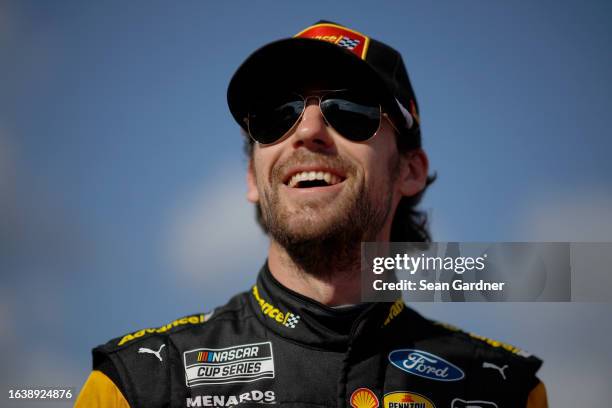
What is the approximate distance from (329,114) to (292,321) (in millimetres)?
1496

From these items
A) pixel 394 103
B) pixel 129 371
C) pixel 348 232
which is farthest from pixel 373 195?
pixel 129 371

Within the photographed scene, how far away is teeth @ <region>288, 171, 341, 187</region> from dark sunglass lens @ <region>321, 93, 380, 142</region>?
12.9 inches

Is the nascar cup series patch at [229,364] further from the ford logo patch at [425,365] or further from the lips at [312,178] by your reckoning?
the lips at [312,178]

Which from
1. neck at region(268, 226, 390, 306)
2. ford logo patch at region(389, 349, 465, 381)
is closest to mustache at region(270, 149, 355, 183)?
neck at region(268, 226, 390, 306)

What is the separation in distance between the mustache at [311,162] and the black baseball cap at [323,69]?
1.87 ft

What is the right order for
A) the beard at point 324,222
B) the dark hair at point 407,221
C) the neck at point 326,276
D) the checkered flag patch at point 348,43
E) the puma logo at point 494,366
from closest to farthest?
the beard at point 324,222 < the neck at point 326,276 < the puma logo at point 494,366 < the checkered flag patch at point 348,43 < the dark hair at point 407,221

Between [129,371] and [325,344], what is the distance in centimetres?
132

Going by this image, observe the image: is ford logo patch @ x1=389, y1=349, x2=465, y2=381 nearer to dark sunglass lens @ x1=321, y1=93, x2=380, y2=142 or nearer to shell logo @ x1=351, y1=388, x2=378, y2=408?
shell logo @ x1=351, y1=388, x2=378, y2=408

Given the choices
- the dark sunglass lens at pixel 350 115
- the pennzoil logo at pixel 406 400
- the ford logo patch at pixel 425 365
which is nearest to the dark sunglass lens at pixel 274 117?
the dark sunglass lens at pixel 350 115

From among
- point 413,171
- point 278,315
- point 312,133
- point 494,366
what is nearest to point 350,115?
point 312,133

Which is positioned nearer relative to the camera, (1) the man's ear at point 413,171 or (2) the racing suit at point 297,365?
(2) the racing suit at point 297,365

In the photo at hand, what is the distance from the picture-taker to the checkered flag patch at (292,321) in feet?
13.9

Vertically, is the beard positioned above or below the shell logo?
above

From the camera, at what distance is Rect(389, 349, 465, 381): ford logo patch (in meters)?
4.34
